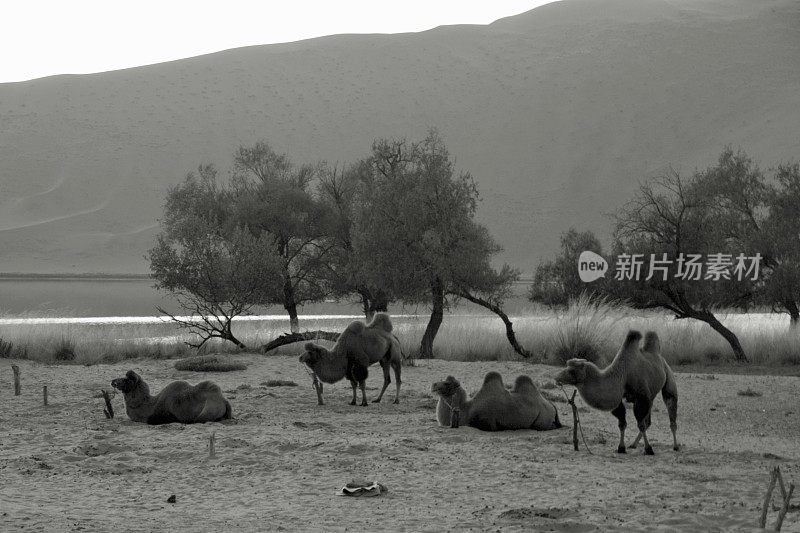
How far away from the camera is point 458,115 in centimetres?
9019

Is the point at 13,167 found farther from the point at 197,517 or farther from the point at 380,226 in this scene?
the point at 197,517

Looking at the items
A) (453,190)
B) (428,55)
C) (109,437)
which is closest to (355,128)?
(428,55)

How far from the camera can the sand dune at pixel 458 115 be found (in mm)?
75562

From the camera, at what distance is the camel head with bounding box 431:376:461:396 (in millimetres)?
11070

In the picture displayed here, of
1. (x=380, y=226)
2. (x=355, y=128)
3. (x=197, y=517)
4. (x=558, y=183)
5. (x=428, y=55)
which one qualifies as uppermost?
(x=428, y=55)

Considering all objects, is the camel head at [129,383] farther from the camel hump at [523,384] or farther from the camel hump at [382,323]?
the camel hump at [523,384]

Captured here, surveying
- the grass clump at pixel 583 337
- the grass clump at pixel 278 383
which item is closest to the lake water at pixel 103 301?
the grass clump at pixel 583 337

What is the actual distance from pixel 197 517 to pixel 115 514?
1.99ft

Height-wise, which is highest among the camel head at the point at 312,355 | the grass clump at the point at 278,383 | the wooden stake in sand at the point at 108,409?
the camel head at the point at 312,355

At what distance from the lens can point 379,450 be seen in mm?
9883

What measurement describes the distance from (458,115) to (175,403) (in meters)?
80.4
